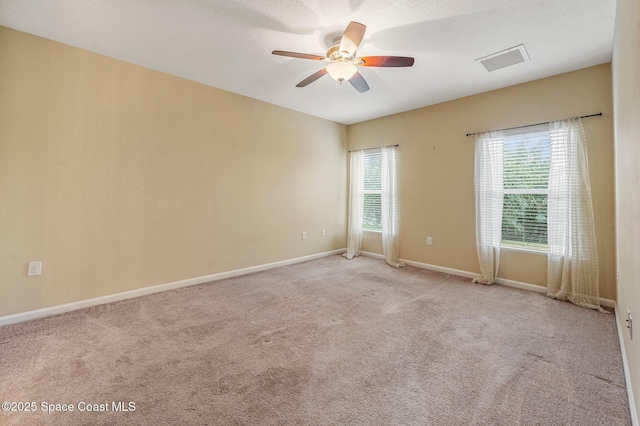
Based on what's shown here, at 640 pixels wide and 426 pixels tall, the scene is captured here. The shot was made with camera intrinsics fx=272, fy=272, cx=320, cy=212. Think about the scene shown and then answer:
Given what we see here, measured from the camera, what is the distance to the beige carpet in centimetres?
143

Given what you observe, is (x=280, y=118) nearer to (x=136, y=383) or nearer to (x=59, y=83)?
(x=59, y=83)

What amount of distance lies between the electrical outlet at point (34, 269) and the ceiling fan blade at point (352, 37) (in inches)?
129

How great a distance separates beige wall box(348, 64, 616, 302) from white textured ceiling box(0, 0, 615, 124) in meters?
0.27

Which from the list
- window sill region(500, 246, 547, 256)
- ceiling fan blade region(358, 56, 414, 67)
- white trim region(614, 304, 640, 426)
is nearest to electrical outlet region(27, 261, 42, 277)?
ceiling fan blade region(358, 56, 414, 67)

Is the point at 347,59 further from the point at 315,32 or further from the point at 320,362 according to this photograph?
the point at 320,362

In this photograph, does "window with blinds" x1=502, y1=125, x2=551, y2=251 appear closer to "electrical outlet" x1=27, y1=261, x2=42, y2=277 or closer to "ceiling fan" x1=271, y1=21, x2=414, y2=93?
"ceiling fan" x1=271, y1=21, x2=414, y2=93

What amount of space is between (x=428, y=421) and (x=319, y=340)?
3.11 ft

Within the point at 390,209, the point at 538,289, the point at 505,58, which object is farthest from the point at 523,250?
the point at 505,58

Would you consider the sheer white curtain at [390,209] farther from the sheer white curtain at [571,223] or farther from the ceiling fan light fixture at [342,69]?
the ceiling fan light fixture at [342,69]

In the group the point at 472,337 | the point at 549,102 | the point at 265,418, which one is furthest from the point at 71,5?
the point at 549,102

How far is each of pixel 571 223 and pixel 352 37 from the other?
300 centimetres

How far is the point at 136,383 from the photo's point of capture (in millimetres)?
1622

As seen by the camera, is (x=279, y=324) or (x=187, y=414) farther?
(x=279, y=324)

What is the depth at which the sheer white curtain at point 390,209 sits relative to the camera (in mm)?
4547
